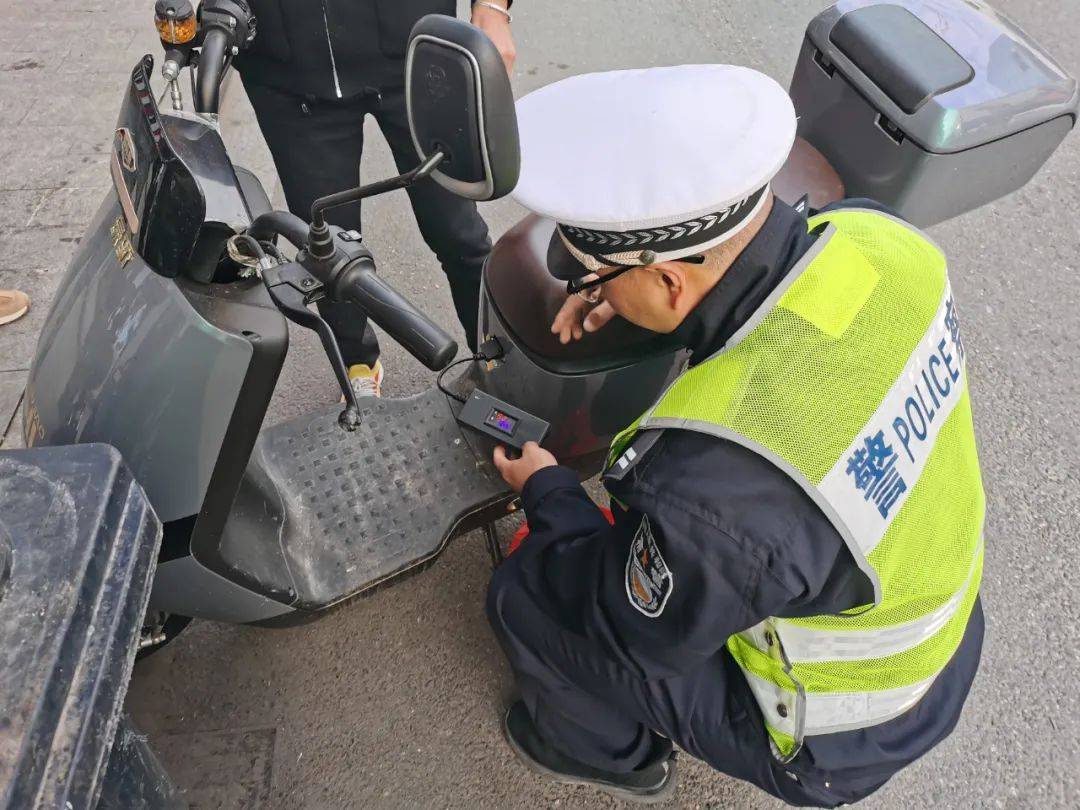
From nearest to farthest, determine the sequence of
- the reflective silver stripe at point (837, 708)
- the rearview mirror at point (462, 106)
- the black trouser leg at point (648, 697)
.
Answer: the rearview mirror at point (462, 106)
the reflective silver stripe at point (837, 708)
the black trouser leg at point (648, 697)

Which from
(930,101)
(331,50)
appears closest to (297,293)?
(331,50)

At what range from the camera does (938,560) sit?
1.22 m

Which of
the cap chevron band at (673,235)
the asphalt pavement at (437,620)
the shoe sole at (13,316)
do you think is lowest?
the shoe sole at (13,316)

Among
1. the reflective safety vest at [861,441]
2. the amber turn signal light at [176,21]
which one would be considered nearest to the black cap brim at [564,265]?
the reflective safety vest at [861,441]

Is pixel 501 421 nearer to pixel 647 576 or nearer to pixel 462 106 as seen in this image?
pixel 647 576

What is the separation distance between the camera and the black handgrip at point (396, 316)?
1.08 metres

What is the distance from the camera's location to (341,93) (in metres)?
1.84

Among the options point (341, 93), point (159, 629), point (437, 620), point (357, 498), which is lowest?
point (437, 620)

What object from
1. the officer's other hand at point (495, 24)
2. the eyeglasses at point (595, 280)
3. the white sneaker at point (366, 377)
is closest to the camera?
the eyeglasses at point (595, 280)

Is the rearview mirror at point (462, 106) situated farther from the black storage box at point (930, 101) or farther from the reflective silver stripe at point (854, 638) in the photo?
the black storage box at point (930, 101)

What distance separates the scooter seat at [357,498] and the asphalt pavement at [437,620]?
33cm

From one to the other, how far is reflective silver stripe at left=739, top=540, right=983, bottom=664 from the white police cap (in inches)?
24.7

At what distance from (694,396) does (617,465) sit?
0.15m

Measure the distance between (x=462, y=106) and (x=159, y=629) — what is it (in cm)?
129
